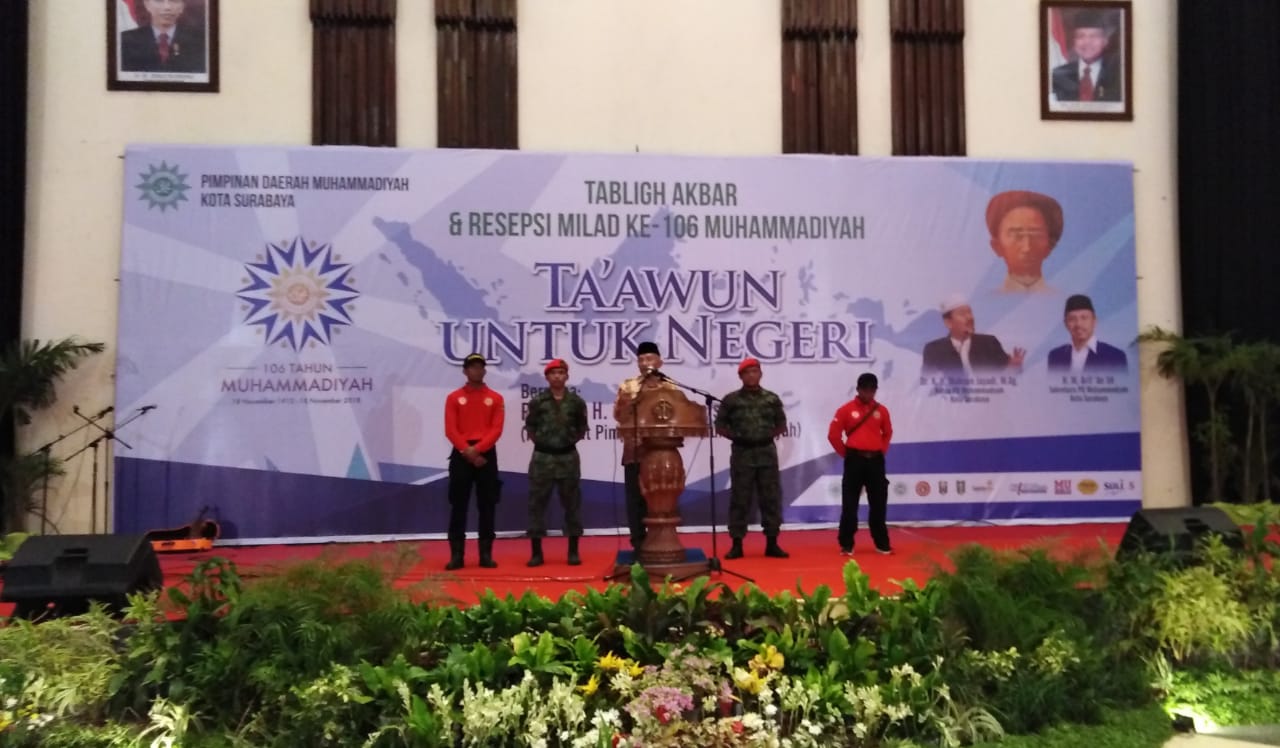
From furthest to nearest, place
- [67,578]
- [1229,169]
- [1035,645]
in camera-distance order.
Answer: [1229,169], [67,578], [1035,645]

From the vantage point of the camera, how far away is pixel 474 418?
576 cm

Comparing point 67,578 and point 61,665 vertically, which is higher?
point 67,578

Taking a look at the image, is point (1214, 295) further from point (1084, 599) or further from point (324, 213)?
point (324, 213)

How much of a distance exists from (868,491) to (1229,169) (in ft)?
15.0

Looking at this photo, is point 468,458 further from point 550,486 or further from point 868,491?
point 868,491

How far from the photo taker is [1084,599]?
357cm

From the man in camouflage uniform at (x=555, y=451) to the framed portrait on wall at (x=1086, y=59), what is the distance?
4.88m

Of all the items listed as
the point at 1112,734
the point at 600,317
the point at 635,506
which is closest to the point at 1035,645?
the point at 1112,734

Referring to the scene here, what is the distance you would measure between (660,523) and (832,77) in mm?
4361

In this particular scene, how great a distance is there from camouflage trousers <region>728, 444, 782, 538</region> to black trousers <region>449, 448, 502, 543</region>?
4.82ft

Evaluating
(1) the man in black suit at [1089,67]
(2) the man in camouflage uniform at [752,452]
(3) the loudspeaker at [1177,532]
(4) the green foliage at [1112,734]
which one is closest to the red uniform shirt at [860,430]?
(2) the man in camouflage uniform at [752,452]

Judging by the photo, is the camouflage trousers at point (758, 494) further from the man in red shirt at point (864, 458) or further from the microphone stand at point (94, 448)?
the microphone stand at point (94, 448)

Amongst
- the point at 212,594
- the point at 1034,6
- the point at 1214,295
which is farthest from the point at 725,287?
the point at 212,594

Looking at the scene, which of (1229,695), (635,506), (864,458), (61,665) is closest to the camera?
(61,665)
